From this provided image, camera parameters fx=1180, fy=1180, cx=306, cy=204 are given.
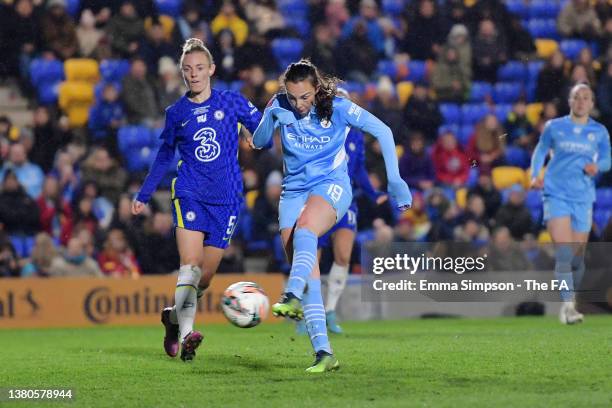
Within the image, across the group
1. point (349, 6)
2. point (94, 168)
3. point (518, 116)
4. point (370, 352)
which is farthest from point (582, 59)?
point (370, 352)

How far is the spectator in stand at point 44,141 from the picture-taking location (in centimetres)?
1585

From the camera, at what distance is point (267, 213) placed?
15.1m

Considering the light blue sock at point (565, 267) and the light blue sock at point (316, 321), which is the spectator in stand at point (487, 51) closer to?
the light blue sock at point (565, 267)

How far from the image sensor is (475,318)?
14.6 meters

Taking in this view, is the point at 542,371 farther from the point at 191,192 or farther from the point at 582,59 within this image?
the point at 582,59

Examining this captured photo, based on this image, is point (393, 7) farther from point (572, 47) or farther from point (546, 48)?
point (572, 47)

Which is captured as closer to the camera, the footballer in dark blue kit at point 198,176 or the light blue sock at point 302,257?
the light blue sock at point 302,257

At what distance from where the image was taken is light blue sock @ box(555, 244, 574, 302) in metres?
12.4

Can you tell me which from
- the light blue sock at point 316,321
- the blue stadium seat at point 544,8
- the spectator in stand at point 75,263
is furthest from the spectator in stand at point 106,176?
the light blue sock at point 316,321

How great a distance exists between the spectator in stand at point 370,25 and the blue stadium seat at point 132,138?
3810 millimetres

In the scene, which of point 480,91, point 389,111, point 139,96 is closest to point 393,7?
point 480,91

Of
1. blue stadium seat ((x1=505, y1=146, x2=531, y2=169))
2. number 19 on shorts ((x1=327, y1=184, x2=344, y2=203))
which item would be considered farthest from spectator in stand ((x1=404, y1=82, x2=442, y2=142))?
number 19 on shorts ((x1=327, y1=184, x2=344, y2=203))

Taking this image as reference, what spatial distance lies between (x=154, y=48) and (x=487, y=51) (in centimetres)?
525

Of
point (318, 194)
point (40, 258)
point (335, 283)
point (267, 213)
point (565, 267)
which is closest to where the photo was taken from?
point (318, 194)
